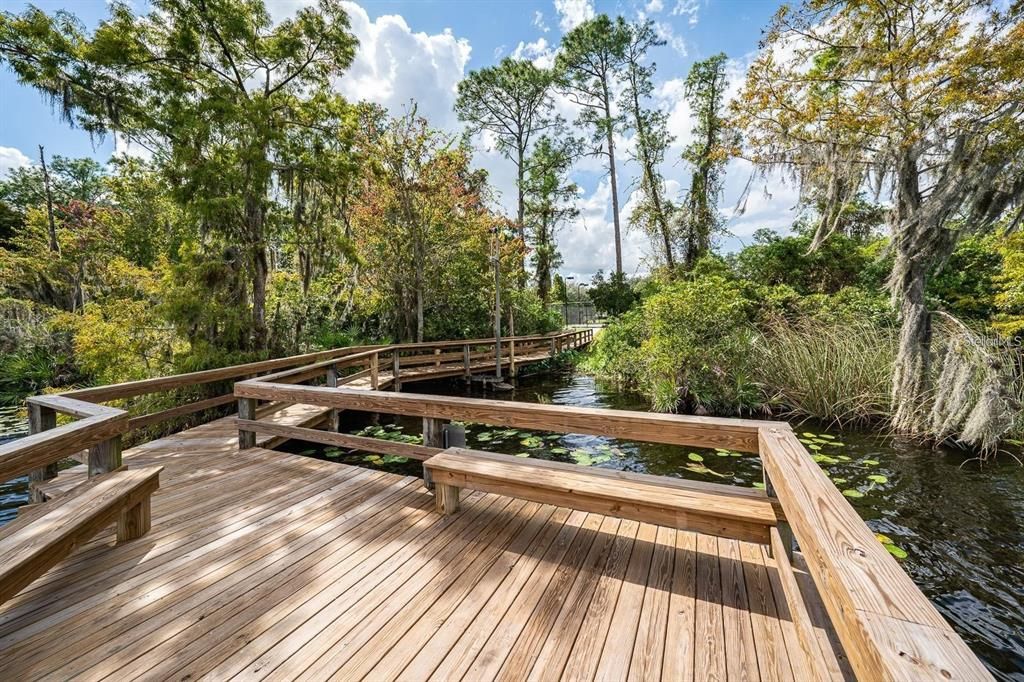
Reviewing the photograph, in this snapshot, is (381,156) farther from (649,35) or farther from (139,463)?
(649,35)

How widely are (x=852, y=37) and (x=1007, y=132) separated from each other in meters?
2.56

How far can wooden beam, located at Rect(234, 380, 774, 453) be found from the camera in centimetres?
219

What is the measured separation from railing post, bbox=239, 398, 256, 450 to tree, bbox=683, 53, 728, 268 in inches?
644

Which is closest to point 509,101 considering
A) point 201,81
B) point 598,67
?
point 598,67

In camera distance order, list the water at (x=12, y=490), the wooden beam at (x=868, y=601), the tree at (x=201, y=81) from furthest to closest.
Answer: the tree at (x=201, y=81) < the water at (x=12, y=490) < the wooden beam at (x=868, y=601)

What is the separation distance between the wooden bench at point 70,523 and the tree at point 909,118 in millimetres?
7967

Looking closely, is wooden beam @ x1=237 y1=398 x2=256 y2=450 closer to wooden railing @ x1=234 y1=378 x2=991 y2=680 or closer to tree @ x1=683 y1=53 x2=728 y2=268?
wooden railing @ x1=234 y1=378 x2=991 y2=680

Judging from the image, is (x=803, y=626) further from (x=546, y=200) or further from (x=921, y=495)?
(x=546, y=200)

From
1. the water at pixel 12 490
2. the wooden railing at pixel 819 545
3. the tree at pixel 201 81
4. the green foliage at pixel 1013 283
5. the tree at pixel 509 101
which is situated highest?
the tree at pixel 509 101

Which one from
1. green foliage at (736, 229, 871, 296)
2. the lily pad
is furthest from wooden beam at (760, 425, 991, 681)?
green foliage at (736, 229, 871, 296)

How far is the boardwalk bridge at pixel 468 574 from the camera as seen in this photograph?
4.48ft

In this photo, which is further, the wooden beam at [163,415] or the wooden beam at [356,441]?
the wooden beam at [163,415]

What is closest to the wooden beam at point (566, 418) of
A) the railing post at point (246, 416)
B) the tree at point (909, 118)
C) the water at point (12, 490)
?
the railing post at point (246, 416)

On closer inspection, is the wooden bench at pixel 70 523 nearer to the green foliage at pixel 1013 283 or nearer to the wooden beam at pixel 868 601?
the wooden beam at pixel 868 601
